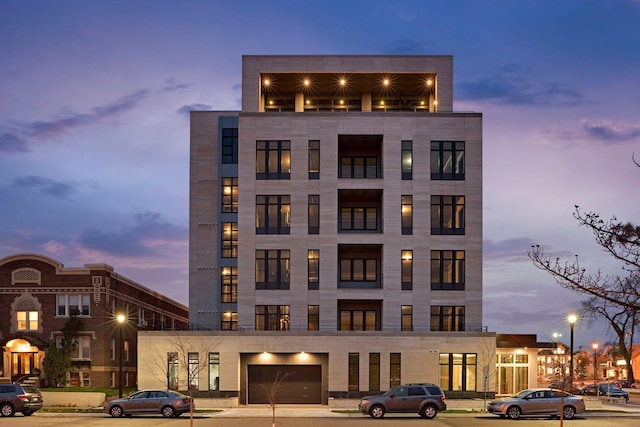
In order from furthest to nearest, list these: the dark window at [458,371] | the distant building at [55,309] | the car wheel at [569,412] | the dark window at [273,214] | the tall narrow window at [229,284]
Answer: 1. the tall narrow window at [229,284]
2. the distant building at [55,309]
3. the dark window at [273,214]
4. the dark window at [458,371]
5. the car wheel at [569,412]

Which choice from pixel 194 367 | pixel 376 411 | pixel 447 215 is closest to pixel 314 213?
pixel 447 215

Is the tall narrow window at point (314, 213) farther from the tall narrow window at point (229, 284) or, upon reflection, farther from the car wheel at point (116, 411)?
the car wheel at point (116, 411)

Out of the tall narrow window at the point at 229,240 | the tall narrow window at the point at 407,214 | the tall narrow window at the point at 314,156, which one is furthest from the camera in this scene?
the tall narrow window at the point at 229,240

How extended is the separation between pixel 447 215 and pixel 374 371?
44.1 feet

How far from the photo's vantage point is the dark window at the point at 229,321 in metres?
59.8

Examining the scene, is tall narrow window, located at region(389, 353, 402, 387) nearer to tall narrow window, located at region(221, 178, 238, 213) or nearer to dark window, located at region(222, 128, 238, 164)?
tall narrow window, located at region(221, 178, 238, 213)

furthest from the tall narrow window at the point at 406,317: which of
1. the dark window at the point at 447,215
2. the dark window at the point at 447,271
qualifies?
the dark window at the point at 447,215

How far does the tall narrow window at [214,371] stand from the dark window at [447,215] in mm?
19021

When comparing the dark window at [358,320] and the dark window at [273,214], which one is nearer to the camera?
the dark window at [273,214]

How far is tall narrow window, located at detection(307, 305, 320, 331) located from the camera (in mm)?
54750

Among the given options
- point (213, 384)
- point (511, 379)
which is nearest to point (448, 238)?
point (511, 379)

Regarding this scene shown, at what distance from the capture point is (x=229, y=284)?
200 feet

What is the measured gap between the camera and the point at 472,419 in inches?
1527

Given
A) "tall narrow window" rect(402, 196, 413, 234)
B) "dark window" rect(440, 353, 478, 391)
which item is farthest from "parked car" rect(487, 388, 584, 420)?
"tall narrow window" rect(402, 196, 413, 234)
